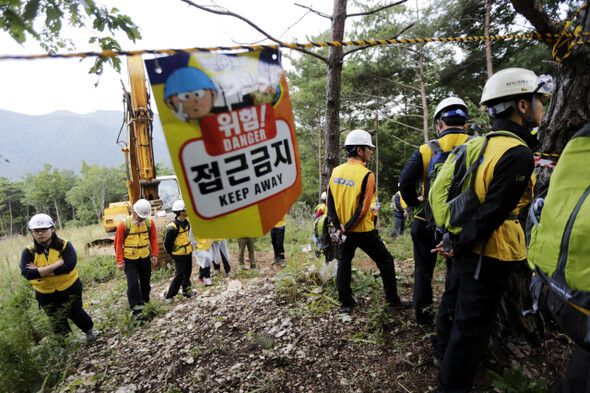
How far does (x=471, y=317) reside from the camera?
201 cm

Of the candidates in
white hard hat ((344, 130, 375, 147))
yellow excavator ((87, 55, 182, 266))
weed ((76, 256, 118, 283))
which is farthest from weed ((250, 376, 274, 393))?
weed ((76, 256, 118, 283))

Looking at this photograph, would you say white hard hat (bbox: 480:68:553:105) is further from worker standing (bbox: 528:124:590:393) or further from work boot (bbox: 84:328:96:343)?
work boot (bbox: 84:328:96:343)

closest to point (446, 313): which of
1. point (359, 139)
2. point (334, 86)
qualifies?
point (359, 139)

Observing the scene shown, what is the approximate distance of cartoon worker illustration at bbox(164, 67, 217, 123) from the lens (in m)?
1.38

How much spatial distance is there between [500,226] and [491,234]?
122mm

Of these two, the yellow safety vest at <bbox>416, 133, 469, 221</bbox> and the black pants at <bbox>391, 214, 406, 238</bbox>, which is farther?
the black pants at <bbox>391, 214, 406, 238</bbox>

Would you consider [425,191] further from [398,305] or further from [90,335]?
[90,335]

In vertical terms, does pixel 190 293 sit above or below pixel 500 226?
below

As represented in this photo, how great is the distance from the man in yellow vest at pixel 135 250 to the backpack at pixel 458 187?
4.93m

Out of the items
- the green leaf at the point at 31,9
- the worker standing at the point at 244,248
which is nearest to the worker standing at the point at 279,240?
the worker standing at the point at 244,248

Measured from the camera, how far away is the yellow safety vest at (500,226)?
185 centimetres

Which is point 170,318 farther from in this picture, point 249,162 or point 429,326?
point 249,162

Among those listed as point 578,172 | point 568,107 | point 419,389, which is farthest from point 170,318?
point 568,107

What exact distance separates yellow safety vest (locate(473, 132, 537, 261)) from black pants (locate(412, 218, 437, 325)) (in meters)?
1.02
